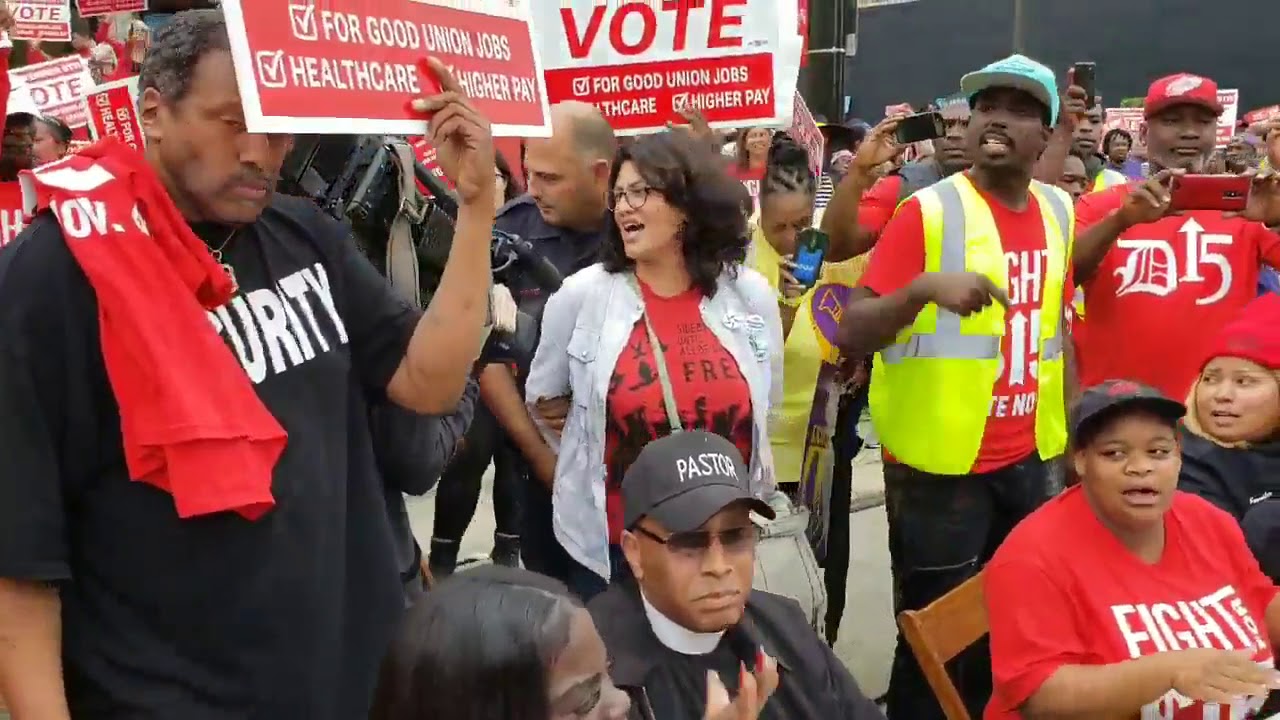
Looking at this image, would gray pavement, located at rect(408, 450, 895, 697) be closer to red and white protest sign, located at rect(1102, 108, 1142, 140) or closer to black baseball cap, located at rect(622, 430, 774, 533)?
black baseball cap, located at rect(622, 430, 774, 533)

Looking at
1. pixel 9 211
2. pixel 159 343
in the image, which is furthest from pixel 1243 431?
pixel 9 211

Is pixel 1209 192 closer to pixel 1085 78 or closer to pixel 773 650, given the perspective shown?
pixel 1085 78

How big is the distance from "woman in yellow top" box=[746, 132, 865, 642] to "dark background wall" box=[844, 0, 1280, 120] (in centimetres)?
1399

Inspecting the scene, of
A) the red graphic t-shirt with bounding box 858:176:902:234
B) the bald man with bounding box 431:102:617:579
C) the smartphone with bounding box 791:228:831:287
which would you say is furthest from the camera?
the red graphic t-shirt with bounding box 858:176:902:234

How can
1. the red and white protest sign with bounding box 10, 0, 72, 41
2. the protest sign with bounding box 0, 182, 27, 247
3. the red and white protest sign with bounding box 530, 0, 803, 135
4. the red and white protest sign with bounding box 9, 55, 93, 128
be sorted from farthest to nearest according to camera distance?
the red and white protest sign with bounding box 10, 0, 72, 41 < the red and white protest sign with bounding box 9, 55, 93, 128 < the protest sign with bounding box 0, 182, 27, 247 < the red and white protest sign with bounding box 530, 0, 803, 135

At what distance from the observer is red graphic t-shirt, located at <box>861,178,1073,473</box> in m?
3.21

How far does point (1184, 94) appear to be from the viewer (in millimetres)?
4188

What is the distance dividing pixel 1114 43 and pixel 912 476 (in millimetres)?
18772

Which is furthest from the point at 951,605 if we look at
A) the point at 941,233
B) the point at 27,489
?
the point at 27,489

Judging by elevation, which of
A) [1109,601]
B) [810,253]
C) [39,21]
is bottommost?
[1109,601]

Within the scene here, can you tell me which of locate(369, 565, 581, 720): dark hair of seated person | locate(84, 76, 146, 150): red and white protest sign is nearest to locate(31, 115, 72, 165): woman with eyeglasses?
locate(84, 76, 146, 150): red and white protest sign

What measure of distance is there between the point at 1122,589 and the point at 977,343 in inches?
36.5

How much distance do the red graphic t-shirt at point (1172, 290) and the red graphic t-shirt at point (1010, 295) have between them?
2.01 ft

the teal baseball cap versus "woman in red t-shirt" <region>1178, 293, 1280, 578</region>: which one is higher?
the teal baseball cap
